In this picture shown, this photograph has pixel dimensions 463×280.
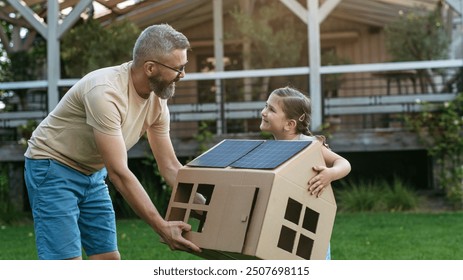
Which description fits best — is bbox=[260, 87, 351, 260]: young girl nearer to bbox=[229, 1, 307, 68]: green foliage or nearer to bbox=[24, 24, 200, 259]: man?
bbox=[24, 24, 200, 259]: man

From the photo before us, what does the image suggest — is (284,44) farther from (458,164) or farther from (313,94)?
Answer: (458,164)

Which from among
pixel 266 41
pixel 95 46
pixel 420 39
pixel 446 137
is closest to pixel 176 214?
pixel 446 137

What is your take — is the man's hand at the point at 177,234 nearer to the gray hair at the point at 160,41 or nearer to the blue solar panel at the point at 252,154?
the blue solar panel at the point at 252,154

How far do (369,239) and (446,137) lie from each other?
9.85 feet

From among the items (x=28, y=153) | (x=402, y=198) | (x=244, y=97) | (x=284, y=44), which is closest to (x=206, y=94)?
(x=244, y=97)

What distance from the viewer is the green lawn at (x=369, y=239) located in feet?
23.4

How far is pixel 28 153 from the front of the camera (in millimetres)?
4016

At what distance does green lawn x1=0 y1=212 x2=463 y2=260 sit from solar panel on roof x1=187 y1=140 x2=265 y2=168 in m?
3.42

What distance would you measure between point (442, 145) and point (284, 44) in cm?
313

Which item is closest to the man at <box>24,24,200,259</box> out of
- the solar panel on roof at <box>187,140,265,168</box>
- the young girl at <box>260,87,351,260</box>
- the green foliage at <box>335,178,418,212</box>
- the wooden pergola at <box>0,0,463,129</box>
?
the solar panel on roof at <box>187,140,265,168</box>

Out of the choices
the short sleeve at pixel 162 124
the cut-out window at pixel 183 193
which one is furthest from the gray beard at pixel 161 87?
the cut-out window at pixel 183 193

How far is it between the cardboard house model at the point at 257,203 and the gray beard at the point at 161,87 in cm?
33

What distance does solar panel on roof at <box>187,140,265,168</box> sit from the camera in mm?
3535
